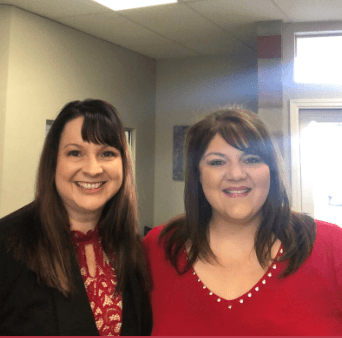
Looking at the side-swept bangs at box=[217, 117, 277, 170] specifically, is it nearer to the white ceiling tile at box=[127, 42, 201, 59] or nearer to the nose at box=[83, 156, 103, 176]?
the nose at box=[83, 156, 103, 176]

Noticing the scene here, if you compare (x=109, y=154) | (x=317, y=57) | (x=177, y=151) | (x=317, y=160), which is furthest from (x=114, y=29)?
(x=109, y=154)

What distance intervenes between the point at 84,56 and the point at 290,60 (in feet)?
6.75

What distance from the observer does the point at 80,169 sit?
4.27 ft

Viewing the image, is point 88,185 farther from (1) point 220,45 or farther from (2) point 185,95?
(2) point 185,95

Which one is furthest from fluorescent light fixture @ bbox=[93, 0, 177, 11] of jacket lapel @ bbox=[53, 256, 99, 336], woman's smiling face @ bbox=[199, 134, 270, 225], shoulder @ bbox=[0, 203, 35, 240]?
jacket lapel @ bbox=[53, 256, 99, 336]

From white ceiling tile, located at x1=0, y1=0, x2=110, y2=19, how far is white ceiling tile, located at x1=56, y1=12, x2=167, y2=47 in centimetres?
12

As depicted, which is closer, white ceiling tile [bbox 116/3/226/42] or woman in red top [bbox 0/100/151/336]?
woman in red top [bbox 0/100/151/336]

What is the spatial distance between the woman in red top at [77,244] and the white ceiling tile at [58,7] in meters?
2.36

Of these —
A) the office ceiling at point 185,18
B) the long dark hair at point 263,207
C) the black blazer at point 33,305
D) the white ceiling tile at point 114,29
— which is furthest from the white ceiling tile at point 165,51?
the black blazer at point 33,305

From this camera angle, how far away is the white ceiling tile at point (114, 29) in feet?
12.3

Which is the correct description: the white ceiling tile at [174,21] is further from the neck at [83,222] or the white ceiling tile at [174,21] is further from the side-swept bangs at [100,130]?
the neck at [83,222]

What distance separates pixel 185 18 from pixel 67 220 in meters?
2.89

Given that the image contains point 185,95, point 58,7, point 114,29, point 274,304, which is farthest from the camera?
point 185,95

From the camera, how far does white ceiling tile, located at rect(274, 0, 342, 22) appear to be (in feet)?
10.8
